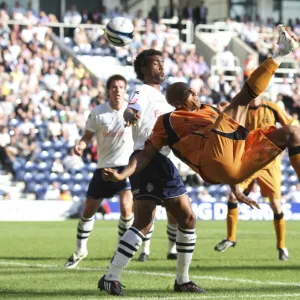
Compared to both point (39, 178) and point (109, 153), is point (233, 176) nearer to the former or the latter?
point (109, 153)

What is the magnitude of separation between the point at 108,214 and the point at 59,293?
16.6 metres

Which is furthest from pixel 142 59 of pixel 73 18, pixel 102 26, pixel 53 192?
pixel 73 18

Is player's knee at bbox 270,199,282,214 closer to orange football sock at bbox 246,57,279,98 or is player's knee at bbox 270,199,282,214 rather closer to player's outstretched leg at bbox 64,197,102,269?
player's outstretched leg at bbox 64,197,102,269

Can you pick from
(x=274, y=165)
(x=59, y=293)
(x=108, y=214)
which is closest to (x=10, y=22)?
(x=108, y=214)

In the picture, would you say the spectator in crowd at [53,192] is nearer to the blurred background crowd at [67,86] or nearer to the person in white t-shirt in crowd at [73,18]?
the blurred background crowd at [67,86]

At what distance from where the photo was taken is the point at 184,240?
9.21 m

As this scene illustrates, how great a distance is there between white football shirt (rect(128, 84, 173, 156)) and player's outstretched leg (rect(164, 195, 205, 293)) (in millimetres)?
634

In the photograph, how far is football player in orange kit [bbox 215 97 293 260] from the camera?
43.7 feet

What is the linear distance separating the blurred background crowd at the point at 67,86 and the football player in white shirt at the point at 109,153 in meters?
11.7

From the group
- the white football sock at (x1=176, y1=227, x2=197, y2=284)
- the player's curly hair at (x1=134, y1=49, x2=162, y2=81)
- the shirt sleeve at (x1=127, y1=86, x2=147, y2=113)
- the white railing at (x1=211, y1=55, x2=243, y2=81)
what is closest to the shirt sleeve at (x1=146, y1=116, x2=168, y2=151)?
the shirt sleeve at (x1=127, y1=86, x2=147, y2=113)

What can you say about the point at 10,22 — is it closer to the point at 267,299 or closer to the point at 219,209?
the point at 219,209

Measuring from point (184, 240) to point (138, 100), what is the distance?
4.95ft

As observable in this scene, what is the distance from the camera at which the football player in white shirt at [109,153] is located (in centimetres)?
1238

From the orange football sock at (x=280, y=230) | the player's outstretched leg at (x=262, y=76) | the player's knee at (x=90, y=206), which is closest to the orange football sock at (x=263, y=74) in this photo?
the player's outstretched leg at (x=262, y=76)
